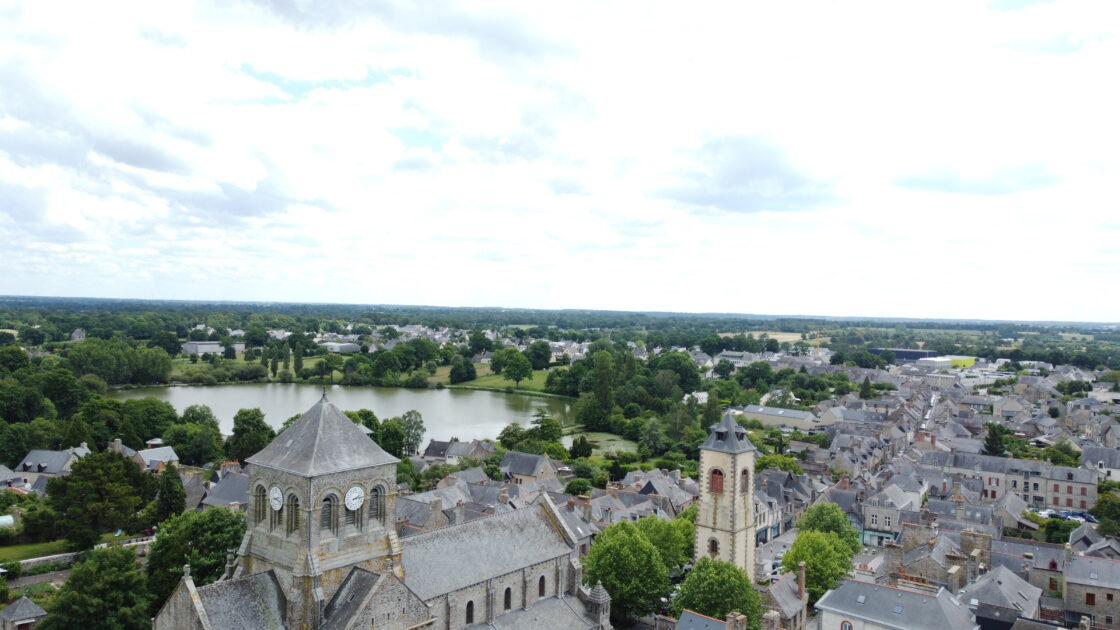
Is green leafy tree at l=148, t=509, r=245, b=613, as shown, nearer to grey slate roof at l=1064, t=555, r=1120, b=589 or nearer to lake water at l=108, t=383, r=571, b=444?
grey slate roof at l=1064, t=555, r=1120, b=589

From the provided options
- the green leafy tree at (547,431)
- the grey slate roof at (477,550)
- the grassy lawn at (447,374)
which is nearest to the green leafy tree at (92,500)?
the grey slate roof at (477,550)

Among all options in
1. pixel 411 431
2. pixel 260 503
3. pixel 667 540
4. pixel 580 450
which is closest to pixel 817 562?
pixel 667 540

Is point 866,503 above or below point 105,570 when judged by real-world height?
below

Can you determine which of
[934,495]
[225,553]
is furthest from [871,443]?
[225,553]

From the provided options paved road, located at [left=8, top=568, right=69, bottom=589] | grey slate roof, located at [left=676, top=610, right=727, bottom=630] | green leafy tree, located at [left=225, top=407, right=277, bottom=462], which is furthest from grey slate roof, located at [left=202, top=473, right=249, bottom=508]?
grey slate roof, located at [left=676, top=610, right=727, bottom=630]

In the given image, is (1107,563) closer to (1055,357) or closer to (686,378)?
(686,378)
